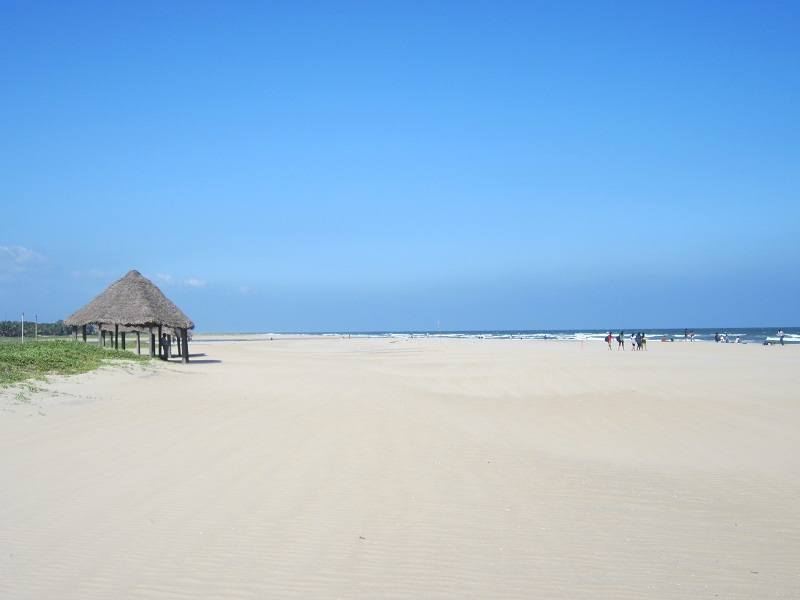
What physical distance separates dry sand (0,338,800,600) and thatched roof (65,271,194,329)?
15226mm

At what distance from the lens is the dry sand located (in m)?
5.39

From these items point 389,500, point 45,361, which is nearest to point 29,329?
point 45,361

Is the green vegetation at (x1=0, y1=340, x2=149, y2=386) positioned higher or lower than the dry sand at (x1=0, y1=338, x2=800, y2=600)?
higher

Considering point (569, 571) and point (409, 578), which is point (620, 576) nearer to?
point (569, 571)

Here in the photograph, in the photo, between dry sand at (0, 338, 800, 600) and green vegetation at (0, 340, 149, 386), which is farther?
green vegetation at (0, 340, 149, 386)

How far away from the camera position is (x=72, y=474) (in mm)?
8344

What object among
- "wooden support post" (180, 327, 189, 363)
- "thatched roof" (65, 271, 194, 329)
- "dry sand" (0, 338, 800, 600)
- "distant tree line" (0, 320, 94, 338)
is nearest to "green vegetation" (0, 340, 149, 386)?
"dry sand" (0, 338, 800, 600)

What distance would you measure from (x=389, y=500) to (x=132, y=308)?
26200 millimetres

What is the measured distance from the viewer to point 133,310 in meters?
30.7

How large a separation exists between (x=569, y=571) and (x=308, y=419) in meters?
8.41

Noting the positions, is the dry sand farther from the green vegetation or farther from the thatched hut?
the thatched hut

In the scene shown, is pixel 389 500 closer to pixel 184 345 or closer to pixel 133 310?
pixel 133 310

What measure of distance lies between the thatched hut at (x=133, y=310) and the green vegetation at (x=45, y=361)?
22.7 ft

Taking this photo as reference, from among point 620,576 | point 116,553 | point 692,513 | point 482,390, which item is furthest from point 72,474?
point 482,390
